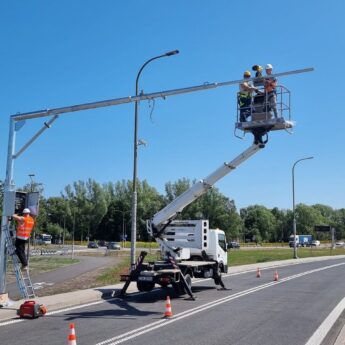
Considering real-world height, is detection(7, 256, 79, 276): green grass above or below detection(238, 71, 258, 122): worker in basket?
below

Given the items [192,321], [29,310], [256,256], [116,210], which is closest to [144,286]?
[192,321]

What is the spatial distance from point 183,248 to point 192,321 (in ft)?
22.1

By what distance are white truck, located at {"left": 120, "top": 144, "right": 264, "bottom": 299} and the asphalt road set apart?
26.5 inches

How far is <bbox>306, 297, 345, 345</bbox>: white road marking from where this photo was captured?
9508 millimetres

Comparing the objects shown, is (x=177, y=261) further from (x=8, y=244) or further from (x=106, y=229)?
(x=106, y=229)

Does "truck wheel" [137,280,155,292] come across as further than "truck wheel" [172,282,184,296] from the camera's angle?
Yes

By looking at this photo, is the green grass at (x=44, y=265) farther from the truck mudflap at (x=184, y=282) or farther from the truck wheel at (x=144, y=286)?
the truck mudflap at (x=184, y=282)

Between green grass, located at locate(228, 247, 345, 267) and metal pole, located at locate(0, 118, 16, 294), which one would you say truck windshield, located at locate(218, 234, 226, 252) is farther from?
green grass, located at locate(228, 247, 345, 267)

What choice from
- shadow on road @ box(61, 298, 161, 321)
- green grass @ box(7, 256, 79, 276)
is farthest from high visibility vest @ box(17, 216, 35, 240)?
green grass @ box(7, 256, 79, 276)

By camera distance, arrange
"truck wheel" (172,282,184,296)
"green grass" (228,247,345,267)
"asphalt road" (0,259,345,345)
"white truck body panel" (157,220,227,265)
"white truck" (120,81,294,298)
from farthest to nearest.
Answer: "green grass" (228,247,345,267) → "white truck body panel" (157,220,227,265) → "truck wheel" (172,282,184,296) → "white truck" (120,81,294,298) → "asphalt road" (0,259,345,345)

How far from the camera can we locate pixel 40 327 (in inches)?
417

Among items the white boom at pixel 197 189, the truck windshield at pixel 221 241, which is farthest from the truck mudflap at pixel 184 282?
the truck windshield at pixel 221 241

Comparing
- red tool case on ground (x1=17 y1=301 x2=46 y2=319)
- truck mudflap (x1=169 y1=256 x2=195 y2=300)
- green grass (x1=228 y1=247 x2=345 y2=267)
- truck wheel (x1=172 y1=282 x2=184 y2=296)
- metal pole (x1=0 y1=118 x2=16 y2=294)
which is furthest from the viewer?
green grass (x1=228 y1=247 x2=345 y2=267)

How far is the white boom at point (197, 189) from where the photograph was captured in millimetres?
15624
